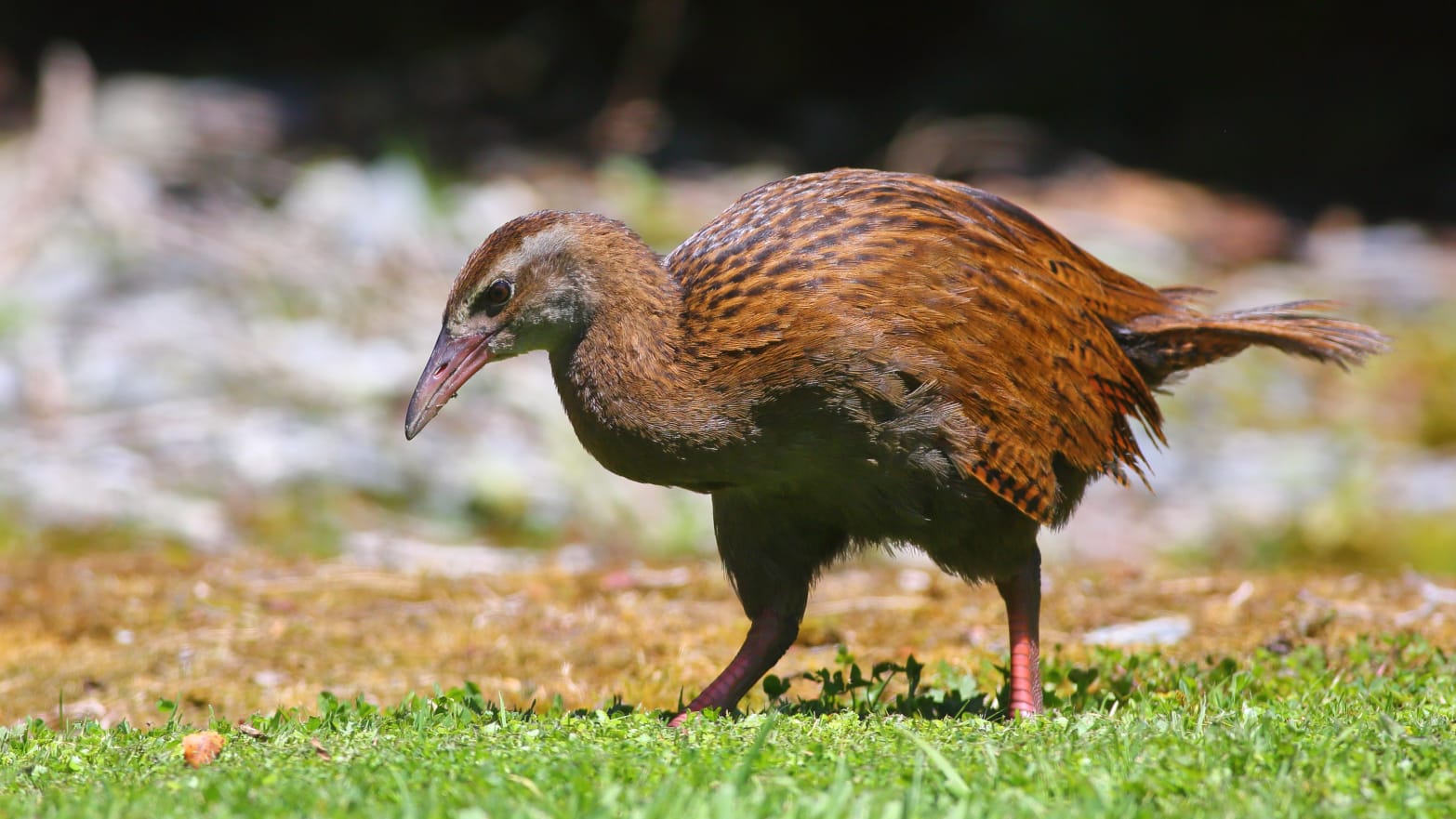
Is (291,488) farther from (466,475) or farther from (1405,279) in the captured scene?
(1405,279)

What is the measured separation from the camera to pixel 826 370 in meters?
4.04

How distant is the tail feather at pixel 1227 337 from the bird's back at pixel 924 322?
158mm

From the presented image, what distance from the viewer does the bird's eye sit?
4.23 meters

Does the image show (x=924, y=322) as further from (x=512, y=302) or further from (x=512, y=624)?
(x=512, y=624)

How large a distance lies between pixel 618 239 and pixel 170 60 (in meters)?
10.8

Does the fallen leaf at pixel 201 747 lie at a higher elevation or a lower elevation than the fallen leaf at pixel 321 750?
lower

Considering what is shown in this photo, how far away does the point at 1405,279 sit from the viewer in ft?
34.5

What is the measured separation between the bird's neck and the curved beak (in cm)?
24

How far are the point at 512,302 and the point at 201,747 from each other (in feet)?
4.60

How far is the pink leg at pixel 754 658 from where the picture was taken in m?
4.43

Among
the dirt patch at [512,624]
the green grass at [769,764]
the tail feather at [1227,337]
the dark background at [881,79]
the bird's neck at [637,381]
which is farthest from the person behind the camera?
the dark background at [881,79]

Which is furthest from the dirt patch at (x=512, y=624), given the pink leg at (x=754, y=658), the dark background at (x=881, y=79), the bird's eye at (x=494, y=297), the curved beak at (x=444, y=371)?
the dark background at (x=881, y=79)

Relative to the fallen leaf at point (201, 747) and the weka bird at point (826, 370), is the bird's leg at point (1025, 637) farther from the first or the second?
the fallen leaf at point (201, 747)

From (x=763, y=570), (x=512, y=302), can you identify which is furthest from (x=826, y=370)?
(x=512, y=302)
